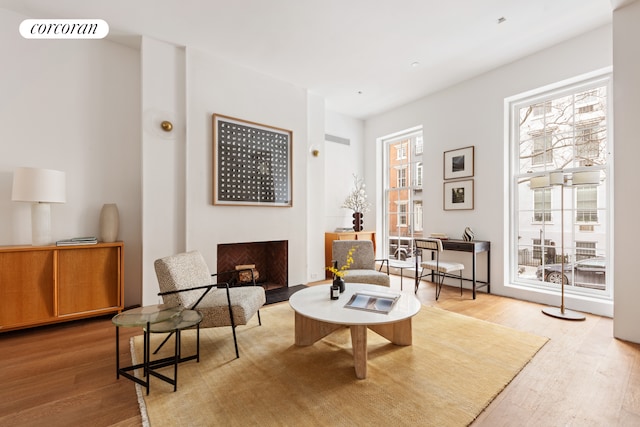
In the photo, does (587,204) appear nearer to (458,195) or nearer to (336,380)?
(458,195)

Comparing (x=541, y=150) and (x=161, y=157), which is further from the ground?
(x=541, y=150)

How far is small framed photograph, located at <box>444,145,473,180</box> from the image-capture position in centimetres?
451

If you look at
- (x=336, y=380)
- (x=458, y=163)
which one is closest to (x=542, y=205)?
(x=458, y=163)

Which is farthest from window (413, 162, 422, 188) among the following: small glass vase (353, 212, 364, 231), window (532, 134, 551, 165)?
window (532, 134, 551, 165)

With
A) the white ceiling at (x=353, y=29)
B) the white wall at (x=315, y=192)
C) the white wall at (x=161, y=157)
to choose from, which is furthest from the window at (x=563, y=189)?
the white wall at (x=161, y=157)

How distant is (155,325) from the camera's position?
1950 millimetres

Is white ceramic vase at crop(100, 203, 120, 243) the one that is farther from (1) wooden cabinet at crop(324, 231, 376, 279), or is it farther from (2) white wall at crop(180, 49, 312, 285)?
(1) wooden cabinet at crop(324, 231, 376, 279)

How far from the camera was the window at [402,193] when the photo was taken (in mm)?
5559

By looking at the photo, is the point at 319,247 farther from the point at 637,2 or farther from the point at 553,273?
the point at 637,2

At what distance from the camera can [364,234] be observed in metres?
5.57

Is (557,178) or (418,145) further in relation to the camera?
(418,145)

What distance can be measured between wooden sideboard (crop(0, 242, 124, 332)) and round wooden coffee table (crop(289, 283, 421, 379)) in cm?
214

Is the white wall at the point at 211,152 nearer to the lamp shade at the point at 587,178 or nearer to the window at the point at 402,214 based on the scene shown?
the window at the point at 402,214

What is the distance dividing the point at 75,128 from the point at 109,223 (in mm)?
1164
